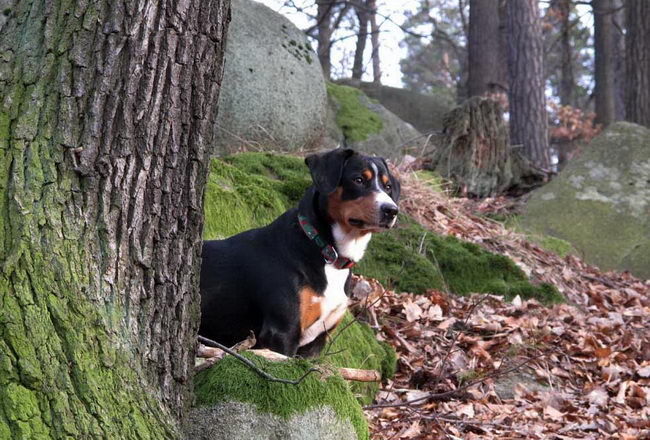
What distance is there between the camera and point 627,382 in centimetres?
554

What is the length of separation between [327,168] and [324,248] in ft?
1.62

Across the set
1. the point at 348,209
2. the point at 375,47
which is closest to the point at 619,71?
the point at 375,47

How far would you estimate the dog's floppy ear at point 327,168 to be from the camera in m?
4.55

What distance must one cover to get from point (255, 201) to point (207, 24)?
3.51 meters

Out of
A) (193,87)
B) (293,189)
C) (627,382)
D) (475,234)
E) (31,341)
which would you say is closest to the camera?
(31,341)

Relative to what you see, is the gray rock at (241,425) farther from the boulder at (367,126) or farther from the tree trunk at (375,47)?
the tree trunk at (375,47)

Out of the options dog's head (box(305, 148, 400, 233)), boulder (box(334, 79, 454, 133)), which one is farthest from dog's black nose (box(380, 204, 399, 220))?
boulder (box(334, 79, 454, 133))

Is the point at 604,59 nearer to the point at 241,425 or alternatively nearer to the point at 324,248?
the point at 324,248

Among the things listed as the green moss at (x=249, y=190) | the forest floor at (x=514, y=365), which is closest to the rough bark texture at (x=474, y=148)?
the forest floor at (x=514, y=365)

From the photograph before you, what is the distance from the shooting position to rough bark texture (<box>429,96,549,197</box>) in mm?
11391

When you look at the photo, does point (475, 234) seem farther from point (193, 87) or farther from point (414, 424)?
point (193, 87)

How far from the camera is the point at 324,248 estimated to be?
14.8ft

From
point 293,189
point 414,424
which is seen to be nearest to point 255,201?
point 293,189

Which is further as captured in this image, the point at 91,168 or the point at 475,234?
the point at 475,234
